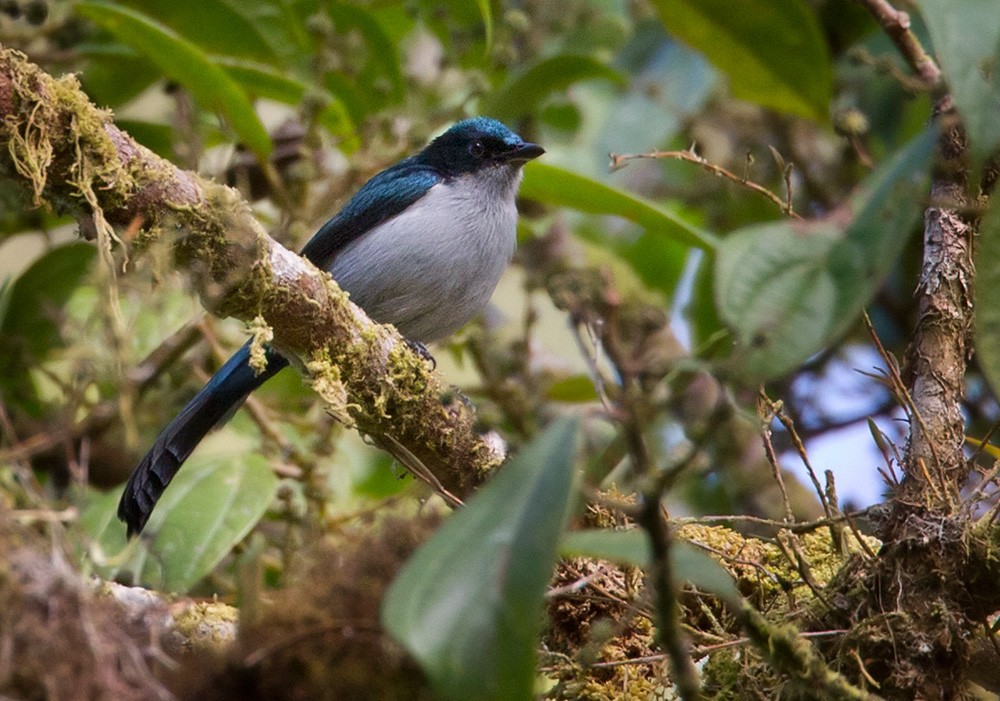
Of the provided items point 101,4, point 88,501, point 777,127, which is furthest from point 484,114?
point 777,127

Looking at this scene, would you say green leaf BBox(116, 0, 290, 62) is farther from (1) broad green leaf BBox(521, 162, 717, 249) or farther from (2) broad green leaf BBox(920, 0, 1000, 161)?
(2) broad green leaf BBox(920, 0, 1000, 161)

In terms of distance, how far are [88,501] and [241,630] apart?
2.05 metres

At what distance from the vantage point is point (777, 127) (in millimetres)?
6508

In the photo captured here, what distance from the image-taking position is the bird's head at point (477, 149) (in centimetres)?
495

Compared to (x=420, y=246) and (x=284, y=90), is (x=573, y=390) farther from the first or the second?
(x=284, y=90)

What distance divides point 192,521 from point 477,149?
2.05 meters

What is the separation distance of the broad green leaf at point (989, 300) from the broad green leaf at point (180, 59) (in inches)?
107

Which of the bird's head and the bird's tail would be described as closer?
the bird's tail

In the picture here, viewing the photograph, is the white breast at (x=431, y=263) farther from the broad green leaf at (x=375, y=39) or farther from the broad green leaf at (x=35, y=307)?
the broad green leaf at (x=35, y=307)

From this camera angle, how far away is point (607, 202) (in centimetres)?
402

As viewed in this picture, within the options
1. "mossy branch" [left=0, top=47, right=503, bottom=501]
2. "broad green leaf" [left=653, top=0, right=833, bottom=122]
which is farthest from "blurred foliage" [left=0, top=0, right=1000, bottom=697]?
"mossy branch" [left=0, top=47, right=503, bottom=501]

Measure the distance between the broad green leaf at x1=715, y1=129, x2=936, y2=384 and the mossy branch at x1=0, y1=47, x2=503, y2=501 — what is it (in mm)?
1151

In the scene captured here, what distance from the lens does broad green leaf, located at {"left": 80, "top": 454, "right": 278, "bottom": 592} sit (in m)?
3.64

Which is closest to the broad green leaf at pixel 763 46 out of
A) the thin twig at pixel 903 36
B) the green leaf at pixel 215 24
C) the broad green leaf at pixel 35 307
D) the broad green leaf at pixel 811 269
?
the thin twig at pixel 903 36
